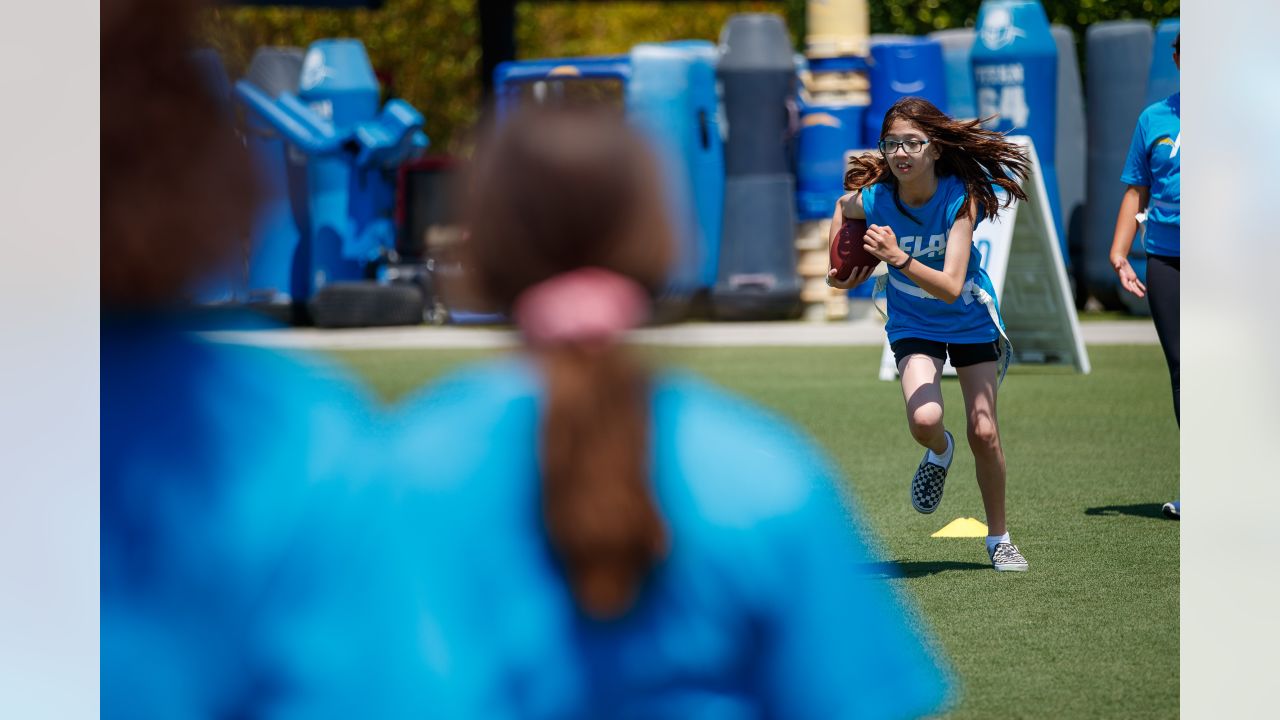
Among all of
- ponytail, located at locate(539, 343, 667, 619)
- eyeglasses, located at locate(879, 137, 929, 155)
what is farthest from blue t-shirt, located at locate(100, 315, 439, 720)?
eyeglasses, located at locate(879, 137, 929, 155)

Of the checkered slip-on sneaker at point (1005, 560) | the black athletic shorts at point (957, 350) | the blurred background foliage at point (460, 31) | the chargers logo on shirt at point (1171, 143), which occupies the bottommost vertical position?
the checkered slip-on sneaker at point (1005, 560)

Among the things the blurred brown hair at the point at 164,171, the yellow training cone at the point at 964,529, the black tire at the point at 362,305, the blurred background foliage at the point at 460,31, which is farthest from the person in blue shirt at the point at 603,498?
the blurred background foliage at the point at 460,31

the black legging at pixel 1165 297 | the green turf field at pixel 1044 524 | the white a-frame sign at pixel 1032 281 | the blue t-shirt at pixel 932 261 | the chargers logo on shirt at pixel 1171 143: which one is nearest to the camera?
the green turf field at pixel 1044 524

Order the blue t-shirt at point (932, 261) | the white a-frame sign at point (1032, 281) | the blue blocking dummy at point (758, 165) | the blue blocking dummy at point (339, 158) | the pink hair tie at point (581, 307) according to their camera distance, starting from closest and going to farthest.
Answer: the pink hair tie at point (581, 307)
the blue t-shirt at point (932, 261)
the white a-frame sign at point (1032, 281)
the blue blocking dummy at point (758, 165)
the blue blocking dummy at point (339, 158)

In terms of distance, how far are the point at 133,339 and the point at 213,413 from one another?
11 cm

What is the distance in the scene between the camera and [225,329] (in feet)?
5.12

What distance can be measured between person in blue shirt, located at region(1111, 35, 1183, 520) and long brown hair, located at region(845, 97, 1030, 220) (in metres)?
0.94

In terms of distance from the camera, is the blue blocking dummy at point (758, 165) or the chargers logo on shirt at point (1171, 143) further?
the blue blocking dummy at point (758, 165)

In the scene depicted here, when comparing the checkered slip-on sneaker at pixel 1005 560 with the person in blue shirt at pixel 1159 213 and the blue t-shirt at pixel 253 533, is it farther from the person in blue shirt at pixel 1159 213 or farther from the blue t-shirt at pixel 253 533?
the blue t-shirt at pixel 253 533

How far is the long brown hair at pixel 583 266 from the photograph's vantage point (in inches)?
53.6

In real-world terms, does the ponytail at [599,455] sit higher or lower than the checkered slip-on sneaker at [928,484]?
higher

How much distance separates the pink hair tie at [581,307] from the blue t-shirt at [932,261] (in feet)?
11.5

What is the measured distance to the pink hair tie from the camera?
135cm
